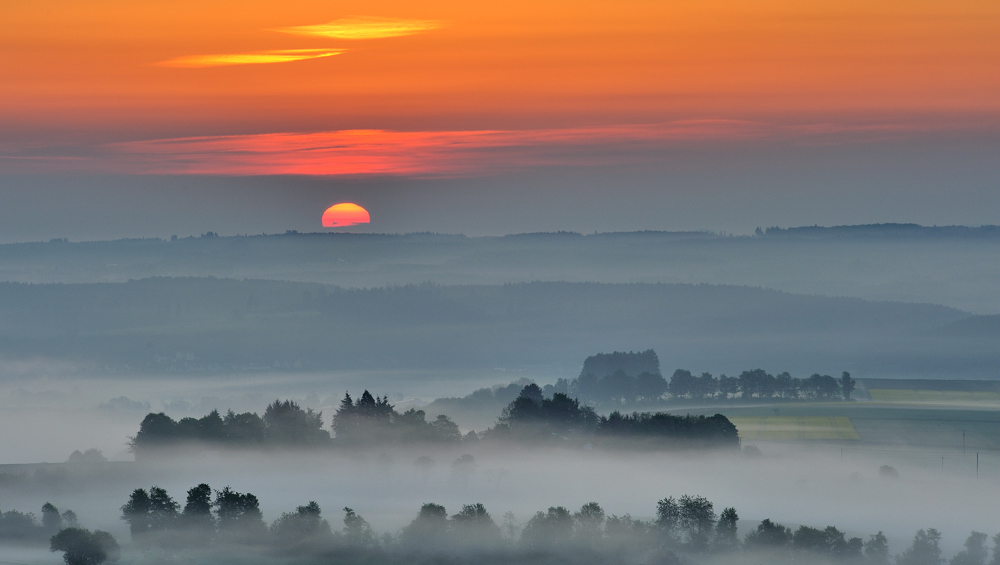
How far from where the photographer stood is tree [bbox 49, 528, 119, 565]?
8175 centimetres

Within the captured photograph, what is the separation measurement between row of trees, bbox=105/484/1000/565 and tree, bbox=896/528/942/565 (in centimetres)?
8

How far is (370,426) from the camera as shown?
131 metres

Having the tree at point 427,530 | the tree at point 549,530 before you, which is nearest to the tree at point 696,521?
the tree at point 549,530

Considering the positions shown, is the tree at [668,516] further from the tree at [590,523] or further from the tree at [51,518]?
the tree at [51,518]

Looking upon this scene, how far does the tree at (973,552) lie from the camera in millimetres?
85662

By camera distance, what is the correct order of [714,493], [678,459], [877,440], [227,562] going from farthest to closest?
[877,440], [678,459], [714,493], [227,562]

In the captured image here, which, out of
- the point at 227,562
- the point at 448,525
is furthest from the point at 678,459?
the point at 227,562

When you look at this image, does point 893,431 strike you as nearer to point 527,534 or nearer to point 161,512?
point 527,534

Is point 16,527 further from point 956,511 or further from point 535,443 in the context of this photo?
point 956,511

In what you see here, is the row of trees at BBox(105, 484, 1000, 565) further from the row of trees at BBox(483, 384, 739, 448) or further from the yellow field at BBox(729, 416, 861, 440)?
the yellow field at BBox(729, 416, 861, 440)

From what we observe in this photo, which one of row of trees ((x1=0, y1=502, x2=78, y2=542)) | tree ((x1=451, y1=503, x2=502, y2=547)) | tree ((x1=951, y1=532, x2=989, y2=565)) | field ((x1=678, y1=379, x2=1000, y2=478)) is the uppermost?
field ((x1=678, y1=379, x2=1000, y2=478))

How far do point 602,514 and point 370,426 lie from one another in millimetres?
43044

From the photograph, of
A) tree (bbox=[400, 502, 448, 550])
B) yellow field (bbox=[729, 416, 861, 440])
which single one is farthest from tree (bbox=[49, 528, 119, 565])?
yellow field (bbox=[729, 416, 861, 440])

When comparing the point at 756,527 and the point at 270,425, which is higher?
the point at 270,425
